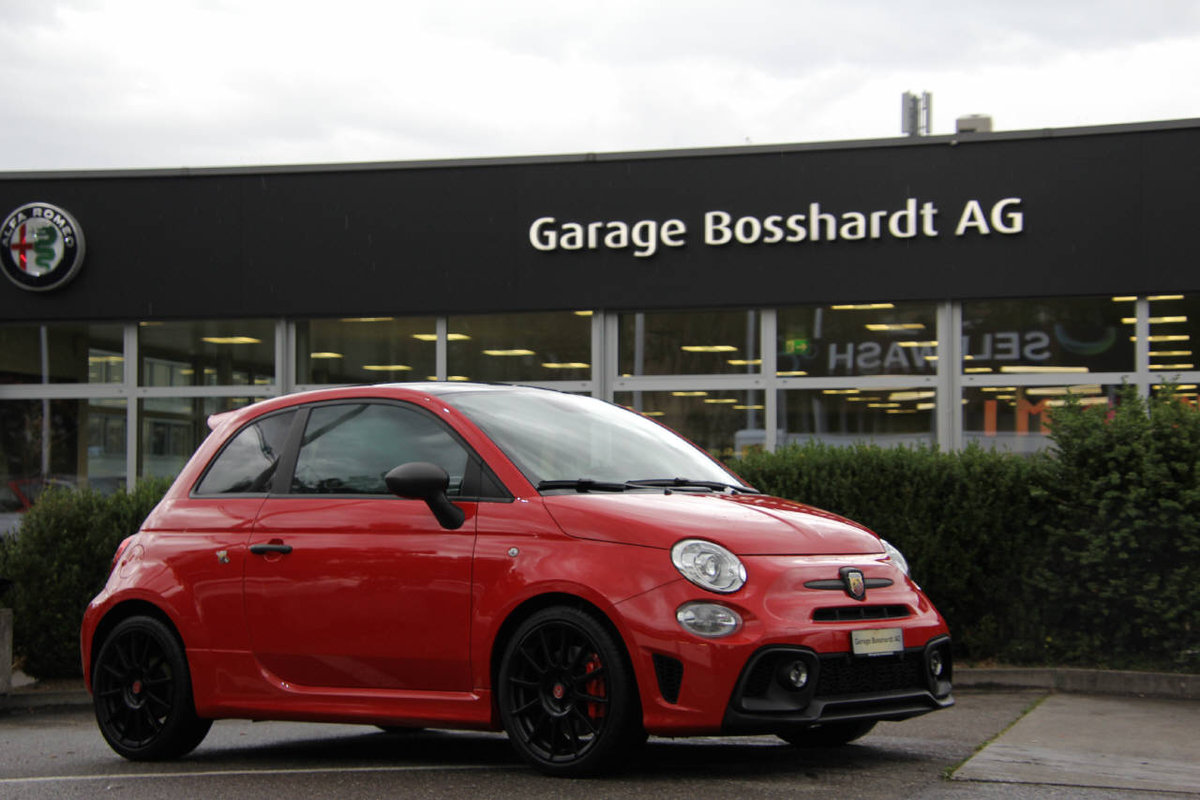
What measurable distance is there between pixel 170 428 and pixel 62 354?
5.74 ft

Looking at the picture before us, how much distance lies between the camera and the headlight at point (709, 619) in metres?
5.66

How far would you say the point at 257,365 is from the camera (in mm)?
18969

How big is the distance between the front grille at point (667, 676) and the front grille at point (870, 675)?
53 centimetres

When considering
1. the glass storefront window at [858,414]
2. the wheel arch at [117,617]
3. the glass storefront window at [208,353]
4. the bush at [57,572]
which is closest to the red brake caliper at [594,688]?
the wheel arch at [117,617]

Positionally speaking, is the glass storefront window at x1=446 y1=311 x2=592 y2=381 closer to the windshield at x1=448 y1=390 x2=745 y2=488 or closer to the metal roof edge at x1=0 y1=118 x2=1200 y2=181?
the metal roof edge at x1=0 y1=118 x2=1200 y2=181

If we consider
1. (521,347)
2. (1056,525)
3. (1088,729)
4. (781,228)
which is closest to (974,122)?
(781,228)

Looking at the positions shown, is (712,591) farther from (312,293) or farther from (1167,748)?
(312,293)

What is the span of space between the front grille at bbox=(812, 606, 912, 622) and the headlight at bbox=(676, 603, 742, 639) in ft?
1.06

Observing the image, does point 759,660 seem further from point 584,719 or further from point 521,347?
point 521,347

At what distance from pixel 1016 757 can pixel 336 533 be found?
3.07m

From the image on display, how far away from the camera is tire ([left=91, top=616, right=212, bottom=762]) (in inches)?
282

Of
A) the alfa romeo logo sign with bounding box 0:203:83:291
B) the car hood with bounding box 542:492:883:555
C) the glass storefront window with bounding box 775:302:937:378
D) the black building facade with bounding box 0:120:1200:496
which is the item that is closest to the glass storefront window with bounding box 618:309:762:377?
the black building facade with bounding box 0:120:1200:496

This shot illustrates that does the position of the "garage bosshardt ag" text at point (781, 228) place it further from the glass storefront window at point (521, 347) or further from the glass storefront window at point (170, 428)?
the glass storefront window at point (170, 428)

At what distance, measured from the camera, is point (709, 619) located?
5684 millimetres
